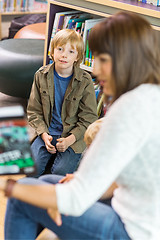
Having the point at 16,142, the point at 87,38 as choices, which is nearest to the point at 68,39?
the point at 87,38

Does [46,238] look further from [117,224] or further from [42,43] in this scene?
[42,43]

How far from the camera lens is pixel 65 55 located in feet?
6.67

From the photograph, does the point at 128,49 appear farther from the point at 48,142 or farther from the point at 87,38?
the point at 87,38

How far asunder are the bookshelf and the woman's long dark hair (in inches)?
41.1

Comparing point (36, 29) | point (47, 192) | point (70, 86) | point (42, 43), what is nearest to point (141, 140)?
point (47, 192)

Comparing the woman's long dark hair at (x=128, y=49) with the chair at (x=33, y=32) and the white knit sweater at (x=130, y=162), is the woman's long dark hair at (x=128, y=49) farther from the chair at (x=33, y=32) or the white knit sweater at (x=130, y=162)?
the chair at (x=33, y=32)

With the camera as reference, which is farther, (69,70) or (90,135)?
(69,70)

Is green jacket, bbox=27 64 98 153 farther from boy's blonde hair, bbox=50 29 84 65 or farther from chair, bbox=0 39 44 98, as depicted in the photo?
chair, bbox=0 39 44 98

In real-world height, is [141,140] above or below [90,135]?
above

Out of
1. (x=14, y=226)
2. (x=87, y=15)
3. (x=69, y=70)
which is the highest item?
(x=87, y=15)

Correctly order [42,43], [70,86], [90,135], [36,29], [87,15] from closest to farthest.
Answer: [90,135] → [70,86] → [87,15] → [42,43] → [36,29]

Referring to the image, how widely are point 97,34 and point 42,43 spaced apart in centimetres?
213

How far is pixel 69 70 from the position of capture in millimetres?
2113

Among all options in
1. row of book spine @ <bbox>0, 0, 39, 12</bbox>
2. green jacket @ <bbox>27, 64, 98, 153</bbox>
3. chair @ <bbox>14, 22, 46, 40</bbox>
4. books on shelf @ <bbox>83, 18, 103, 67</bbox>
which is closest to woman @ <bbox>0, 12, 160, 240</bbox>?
green jacket @ <bbox>27, 64, 98, 153</bbox>
